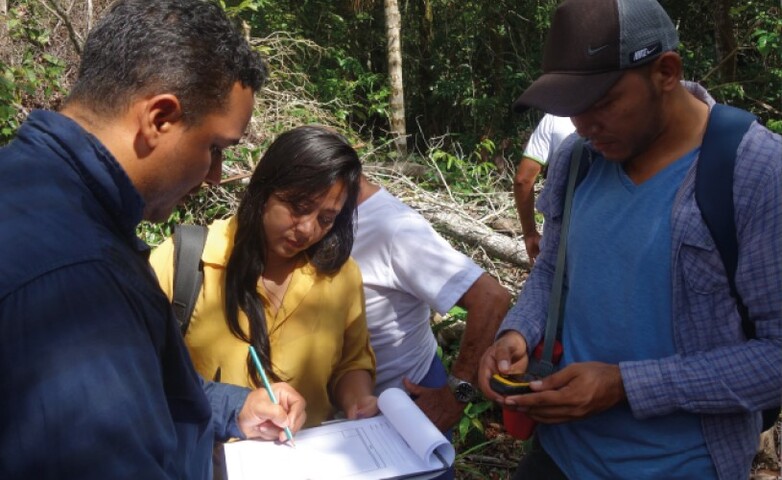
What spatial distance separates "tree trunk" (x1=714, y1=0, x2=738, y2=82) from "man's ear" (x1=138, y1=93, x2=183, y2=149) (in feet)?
32.8

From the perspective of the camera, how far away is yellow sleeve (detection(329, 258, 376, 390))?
227 centimetres

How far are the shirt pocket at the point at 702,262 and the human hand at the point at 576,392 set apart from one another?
27 centimetres

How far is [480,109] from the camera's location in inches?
458

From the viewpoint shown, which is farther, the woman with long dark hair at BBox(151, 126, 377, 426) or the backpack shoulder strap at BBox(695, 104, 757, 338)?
the woman with long dark hair at BBox(151, 126, 377, 426)

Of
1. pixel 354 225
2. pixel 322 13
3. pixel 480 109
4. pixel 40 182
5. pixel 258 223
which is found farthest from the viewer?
pixel 322 13

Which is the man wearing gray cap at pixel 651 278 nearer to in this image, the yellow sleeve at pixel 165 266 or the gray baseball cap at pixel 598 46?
the gray baseball cap at pixel 598 46

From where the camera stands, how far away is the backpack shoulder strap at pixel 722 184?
154 cm

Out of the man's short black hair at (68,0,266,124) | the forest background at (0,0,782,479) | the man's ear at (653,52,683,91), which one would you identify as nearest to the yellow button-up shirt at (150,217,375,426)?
the man's short black hair at (68,0,266,124)

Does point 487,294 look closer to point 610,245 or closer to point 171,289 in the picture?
point 610,245

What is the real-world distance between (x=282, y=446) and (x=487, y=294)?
2.73ft

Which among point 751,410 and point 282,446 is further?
point 282,446

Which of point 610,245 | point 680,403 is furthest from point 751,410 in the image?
point 610,245

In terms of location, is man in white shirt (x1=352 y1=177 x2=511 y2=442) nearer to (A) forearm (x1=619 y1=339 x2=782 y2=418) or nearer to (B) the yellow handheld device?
(B) the yellow handheld device

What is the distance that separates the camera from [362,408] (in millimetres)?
2131
